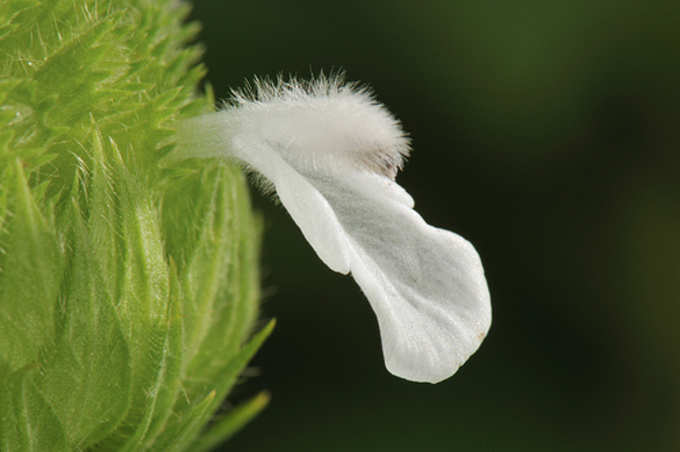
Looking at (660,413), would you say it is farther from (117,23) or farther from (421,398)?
(117,23)

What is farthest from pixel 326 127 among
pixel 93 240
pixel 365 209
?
pixel 93 240

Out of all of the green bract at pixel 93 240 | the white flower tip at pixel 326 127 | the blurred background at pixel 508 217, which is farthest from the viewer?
the blurred background at pixel 508 217

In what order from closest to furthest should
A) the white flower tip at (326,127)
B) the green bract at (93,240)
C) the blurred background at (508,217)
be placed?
the green bract at (93,240), the white flower tip at (326,127), the blurred background at (508,217)

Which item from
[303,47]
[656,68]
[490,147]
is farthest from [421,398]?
[656,68]

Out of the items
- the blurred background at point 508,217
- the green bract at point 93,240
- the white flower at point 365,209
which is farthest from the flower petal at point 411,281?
the blurred background at point 508,217

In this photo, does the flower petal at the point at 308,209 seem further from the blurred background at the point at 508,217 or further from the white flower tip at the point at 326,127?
the blurred background at the point at 508,217

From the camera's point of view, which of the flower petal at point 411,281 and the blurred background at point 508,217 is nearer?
the flower petal at point 411,281

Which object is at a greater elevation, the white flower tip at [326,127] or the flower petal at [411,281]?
the white flower tip at [326,127]
